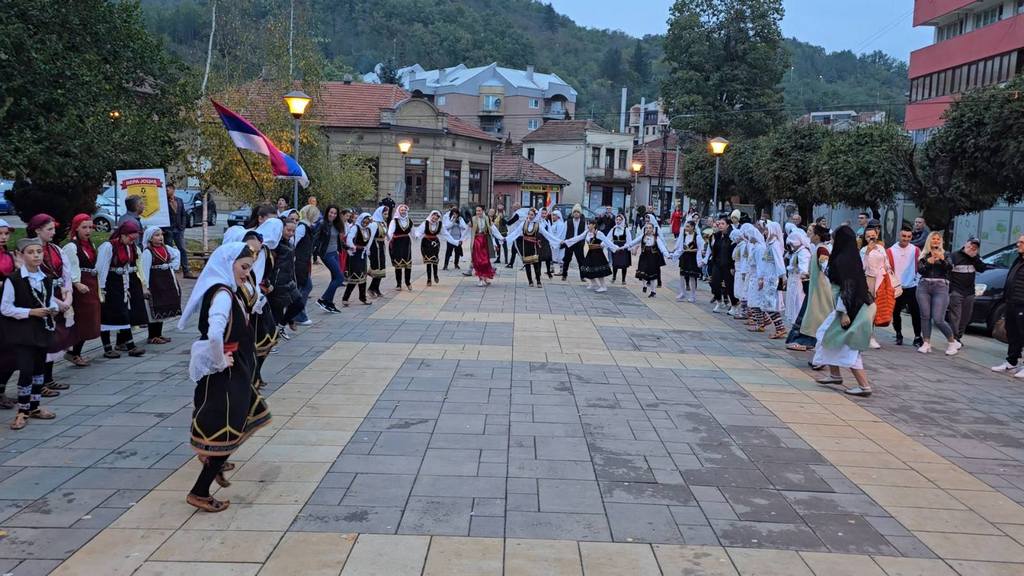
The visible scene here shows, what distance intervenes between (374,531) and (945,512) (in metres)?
3.69

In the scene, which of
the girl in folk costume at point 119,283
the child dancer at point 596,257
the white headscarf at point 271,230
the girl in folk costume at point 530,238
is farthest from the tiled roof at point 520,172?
the white headscarf at point 271,230

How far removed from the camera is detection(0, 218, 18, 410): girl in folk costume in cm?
656

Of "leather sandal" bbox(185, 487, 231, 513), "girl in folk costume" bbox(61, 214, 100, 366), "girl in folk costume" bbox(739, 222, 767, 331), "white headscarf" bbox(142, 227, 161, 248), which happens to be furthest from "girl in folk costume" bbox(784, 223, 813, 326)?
"girl in folk costume" bbox(61, 214, 100, 366)

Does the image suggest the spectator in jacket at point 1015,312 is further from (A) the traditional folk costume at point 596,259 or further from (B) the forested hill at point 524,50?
(B) the forested hill at point 524,50

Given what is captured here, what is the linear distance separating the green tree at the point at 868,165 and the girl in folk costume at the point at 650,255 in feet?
26.1

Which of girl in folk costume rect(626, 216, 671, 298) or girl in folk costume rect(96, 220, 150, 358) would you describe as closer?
girl in folk costume rect(96, 220, 150, 358)

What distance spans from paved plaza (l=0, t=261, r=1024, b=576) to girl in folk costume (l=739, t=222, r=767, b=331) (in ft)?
9.66

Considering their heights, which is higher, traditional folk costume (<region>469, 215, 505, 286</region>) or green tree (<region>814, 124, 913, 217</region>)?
green tree (<region>814, 124, 913, 217</region>)

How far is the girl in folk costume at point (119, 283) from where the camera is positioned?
8680mm

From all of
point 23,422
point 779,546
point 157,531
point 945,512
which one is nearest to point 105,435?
point 23,422

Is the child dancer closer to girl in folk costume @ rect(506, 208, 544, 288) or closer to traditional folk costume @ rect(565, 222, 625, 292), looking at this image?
traditional folk costume @ rect(565, 222, 625, 292)

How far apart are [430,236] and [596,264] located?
3702 mm

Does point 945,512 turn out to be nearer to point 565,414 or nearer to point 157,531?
point 565,414

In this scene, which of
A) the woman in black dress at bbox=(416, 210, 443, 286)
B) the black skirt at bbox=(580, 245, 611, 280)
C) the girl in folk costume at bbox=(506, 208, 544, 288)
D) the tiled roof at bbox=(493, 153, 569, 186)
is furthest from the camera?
the tiled roof at bbox=(493, 153, 569, 186)
